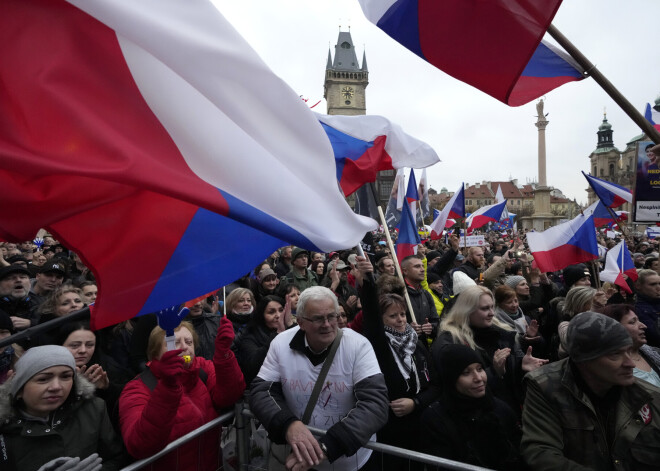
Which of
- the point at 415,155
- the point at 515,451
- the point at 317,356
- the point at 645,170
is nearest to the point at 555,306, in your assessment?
the point at 645,170

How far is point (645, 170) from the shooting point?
15.5 ft

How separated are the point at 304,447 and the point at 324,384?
41cm

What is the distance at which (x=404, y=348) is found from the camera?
3035 mm

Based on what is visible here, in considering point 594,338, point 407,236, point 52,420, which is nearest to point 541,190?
point 407,236

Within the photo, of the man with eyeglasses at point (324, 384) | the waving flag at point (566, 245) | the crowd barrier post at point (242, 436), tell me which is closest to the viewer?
the man with eyeglasses at point (324, 384)

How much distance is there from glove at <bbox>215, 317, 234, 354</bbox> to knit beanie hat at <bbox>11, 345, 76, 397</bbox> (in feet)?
2.44

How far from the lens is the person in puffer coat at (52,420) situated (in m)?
1.91

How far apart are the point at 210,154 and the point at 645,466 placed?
2319 mm

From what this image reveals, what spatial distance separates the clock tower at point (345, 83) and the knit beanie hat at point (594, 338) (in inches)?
2846

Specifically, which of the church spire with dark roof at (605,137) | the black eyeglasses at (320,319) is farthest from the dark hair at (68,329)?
the church spire with dark roof at (605,137)

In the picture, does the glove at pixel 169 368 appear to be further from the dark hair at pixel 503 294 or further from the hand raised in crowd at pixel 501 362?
the dark hair at pixel 503 294

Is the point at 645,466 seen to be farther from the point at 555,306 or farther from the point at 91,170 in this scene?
the point at 555,306

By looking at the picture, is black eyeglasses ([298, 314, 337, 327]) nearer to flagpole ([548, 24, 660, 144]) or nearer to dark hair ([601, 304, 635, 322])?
flagpole ([548, 24, 660, 144])

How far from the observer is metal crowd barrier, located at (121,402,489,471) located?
6.80 ft
